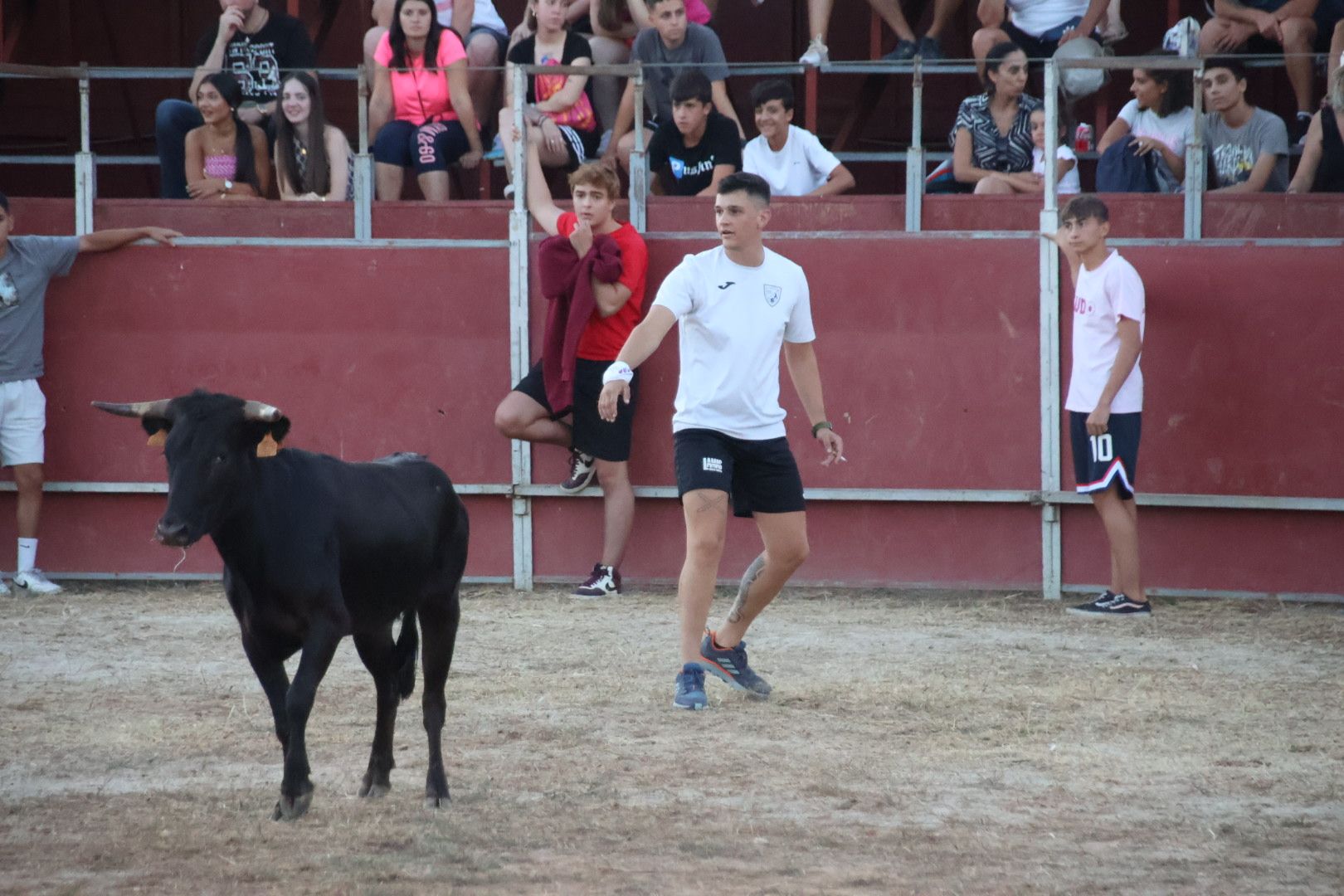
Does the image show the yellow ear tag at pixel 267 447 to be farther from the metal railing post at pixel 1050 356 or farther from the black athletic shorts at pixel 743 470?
the metal railing post at pixel 1050 356

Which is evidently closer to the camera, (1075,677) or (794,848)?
(794,848)

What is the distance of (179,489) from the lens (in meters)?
4.83

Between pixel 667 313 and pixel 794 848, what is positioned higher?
pixel 667 313

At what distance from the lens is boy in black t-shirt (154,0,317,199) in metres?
10.5

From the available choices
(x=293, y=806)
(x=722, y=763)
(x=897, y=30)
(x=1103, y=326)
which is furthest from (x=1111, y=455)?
(x=293, y=806)

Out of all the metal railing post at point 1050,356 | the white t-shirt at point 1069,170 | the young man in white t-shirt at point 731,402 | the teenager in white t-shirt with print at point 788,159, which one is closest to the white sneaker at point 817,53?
the teenager in white t-shirt with print at point 788,159

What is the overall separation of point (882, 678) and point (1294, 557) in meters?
3.10

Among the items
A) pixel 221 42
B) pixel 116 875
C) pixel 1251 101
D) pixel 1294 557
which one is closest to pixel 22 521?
pixel 221 42

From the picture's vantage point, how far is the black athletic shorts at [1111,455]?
27.9ft

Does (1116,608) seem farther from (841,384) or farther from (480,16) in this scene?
(480,16)

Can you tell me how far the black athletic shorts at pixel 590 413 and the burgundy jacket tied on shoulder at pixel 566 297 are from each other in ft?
0.17

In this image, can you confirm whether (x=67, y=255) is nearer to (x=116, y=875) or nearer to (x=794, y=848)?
(x=116, y=875)

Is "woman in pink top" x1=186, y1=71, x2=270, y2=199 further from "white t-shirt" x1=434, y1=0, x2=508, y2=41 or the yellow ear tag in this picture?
the yellow ear tag

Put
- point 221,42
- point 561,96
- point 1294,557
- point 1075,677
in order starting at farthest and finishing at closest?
point 221,42, point 561,96, point 1294,557, point 1075,677
